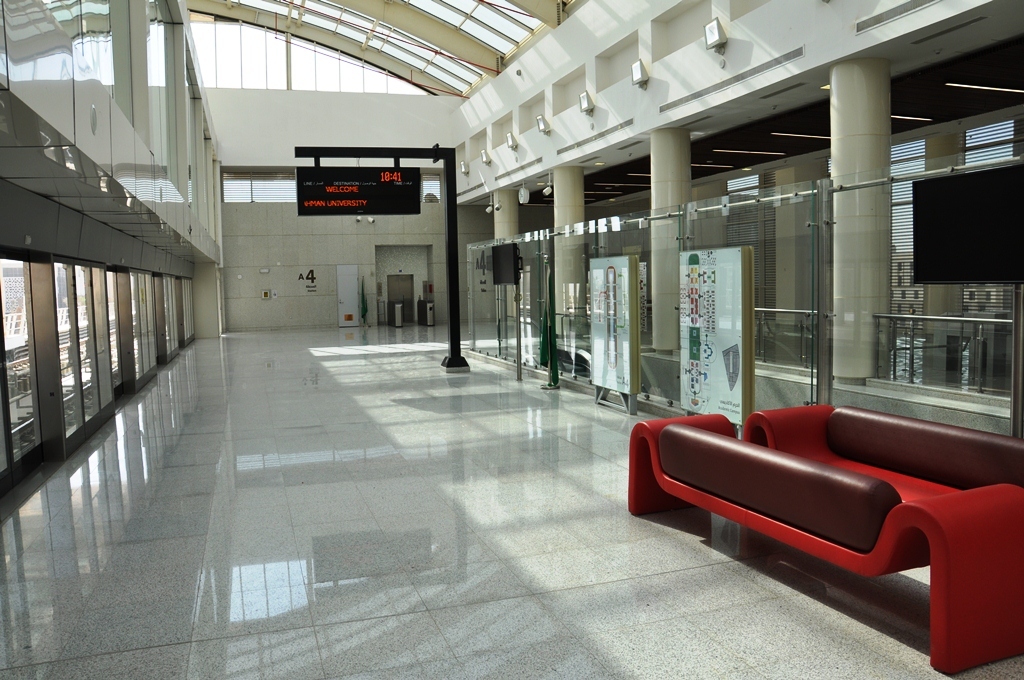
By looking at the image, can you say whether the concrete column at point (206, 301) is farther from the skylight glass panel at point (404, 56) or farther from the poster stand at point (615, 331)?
the poster stand at point (615, 331)

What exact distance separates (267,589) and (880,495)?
3080 mm

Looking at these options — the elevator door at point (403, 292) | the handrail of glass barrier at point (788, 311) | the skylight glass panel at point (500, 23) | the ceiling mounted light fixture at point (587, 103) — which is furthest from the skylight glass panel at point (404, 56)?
the handrail of glass barrier at point (788, 311)

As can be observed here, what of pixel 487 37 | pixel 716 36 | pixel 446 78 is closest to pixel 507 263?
pixel 716 36

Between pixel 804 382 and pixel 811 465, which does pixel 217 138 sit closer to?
pixel 804 382

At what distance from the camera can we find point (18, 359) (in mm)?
7160

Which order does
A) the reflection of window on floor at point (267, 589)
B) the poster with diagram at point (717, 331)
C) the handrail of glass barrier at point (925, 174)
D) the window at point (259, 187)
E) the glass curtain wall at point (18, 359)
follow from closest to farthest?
the reflection of window on floor at point (267, 589), the handrail of glass barrier at point (925, 174), the glass curtain wall at point (18, 359), the poster with diagram at point (717, 331), the window at point (259, 187)

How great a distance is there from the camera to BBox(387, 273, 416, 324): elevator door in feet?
112

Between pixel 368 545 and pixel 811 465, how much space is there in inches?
105

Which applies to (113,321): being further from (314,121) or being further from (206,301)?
(314,121)

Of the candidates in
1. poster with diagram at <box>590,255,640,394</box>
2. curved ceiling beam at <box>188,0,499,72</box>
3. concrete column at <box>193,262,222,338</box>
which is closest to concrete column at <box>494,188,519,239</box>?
curved ceiling beam at <box>188,0,499,72</box>

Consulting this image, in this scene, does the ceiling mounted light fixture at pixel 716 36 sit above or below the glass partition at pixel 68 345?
above

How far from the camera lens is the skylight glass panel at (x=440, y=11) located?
2400 cm

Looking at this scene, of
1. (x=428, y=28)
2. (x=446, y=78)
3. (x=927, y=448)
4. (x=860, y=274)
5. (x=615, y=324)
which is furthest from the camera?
(x=446, y=78)

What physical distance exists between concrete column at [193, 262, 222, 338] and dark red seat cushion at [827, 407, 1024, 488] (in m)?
24.5
